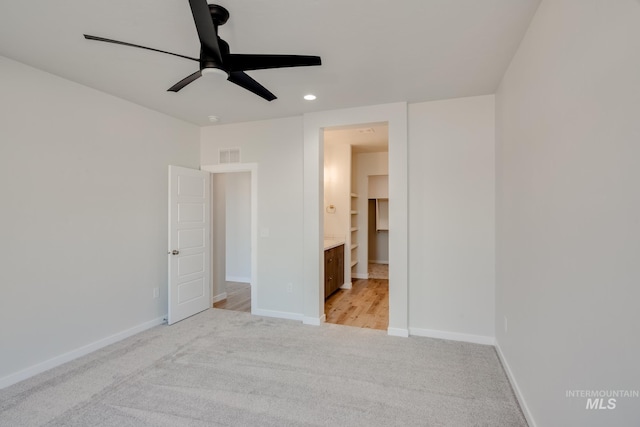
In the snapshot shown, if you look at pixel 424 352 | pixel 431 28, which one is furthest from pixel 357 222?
pixel 431 28

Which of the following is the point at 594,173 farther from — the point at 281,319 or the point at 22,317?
the point at 22,317

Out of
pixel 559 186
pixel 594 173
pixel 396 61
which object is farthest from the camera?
pixel 396 61

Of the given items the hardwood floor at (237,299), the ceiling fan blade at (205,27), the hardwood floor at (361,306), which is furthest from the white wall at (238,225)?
the ceiling fan blade at (205,27)

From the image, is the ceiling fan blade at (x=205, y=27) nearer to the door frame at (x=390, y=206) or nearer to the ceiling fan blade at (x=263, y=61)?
the ceiling fan blade at (x=263, y=61)

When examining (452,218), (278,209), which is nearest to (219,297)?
(278,209)

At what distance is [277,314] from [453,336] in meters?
2.21

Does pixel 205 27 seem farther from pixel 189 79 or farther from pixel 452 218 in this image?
pixel 452 218

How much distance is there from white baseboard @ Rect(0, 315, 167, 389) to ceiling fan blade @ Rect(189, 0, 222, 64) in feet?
10.1

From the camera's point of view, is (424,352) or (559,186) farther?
(424,352)

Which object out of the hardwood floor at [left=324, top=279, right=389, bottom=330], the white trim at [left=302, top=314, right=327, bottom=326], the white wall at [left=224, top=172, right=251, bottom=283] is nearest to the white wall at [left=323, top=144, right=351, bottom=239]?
the hardwood floor at [left=324, top=279, right=389, bottom=330]

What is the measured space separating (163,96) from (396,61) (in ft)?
8.17

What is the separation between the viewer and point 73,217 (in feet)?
9.87

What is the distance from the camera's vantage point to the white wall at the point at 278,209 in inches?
160

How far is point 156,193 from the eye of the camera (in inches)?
153
